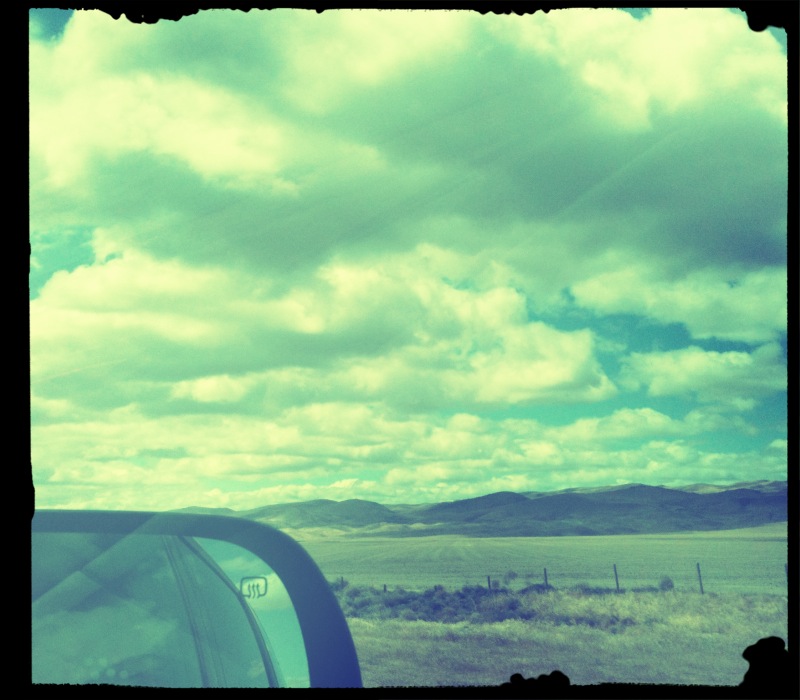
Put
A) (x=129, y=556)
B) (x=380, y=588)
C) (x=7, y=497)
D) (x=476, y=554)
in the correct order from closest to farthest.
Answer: (x=7, y=497), (x=129, y=556), (x=380, y=588), (x=476, y=554)

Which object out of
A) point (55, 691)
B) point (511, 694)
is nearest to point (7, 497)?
point (55, 691)

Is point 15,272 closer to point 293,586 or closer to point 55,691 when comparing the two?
point 55,691

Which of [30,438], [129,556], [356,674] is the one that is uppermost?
[30,438]

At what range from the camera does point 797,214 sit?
2043mm

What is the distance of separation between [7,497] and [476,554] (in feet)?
306

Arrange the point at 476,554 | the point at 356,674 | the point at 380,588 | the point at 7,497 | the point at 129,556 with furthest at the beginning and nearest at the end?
1. the point at 476,554
2. the point at 380,588
3. the point at 129,556
4. the point at 356,674
5. the point at 7,497

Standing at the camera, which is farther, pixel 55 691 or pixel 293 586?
pixel 293 586

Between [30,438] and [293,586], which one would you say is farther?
[293,586]

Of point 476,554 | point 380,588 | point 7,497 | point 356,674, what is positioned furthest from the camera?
point 476,554

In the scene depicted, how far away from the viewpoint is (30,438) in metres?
1.97

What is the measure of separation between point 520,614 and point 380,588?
12.8 meters

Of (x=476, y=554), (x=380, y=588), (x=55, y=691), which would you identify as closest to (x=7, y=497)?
(x=55, y=691)

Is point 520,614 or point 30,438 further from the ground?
point 30,438

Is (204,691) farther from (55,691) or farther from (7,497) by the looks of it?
(7,497)
